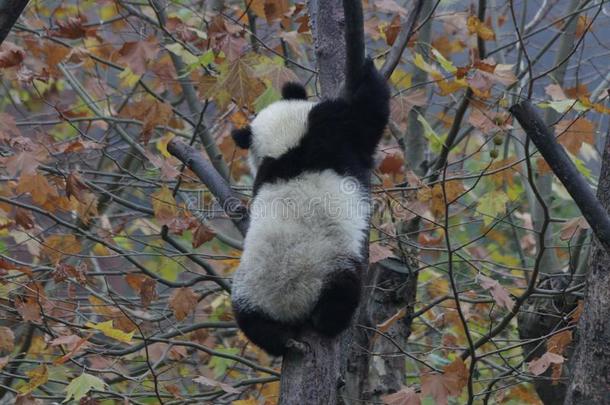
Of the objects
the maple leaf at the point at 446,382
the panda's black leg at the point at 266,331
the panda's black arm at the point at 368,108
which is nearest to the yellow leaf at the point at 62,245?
the panda's black leg at the point at 266,331

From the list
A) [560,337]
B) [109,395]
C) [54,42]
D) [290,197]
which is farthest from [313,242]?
[54,42]

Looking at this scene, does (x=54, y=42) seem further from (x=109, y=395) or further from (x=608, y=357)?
(x=608, y=357)

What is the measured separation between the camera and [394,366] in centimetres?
483

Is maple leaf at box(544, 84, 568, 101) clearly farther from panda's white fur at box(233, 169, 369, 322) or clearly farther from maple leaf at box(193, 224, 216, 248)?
maple leaf at box(193, 224, 216, 248)

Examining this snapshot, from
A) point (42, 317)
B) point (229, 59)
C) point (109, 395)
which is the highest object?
point (229, 59)

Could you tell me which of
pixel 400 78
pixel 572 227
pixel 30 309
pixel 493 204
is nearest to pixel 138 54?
pixel 30 309

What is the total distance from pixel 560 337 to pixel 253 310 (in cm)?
167

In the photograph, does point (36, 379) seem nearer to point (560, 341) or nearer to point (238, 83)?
point (238, 83)

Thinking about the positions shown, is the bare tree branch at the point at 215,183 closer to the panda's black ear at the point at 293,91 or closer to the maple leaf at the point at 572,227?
the panda's black ear at the point at 293,91

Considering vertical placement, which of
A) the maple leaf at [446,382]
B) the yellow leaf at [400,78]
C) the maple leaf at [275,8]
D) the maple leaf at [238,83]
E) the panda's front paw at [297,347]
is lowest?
the panda's front paw at [297,347]

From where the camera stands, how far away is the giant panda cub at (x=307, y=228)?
3387 millimetres

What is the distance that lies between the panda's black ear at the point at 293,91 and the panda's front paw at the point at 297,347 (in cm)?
148

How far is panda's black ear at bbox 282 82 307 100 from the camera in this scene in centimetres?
418

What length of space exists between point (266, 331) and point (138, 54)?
7.47 feet
